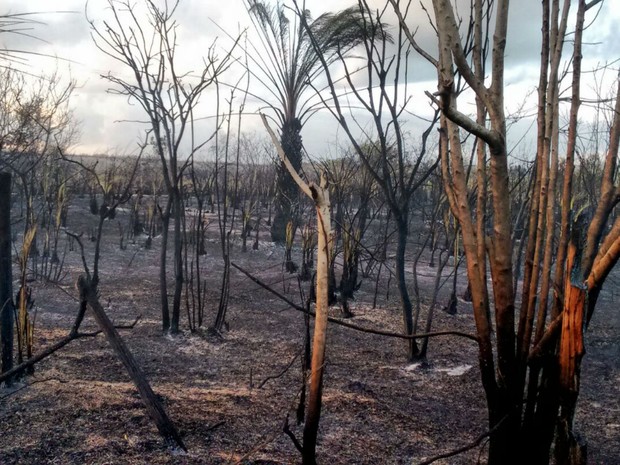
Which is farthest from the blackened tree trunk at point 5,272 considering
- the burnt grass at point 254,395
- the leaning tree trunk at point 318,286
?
the leaning tree trunk at point 318,286

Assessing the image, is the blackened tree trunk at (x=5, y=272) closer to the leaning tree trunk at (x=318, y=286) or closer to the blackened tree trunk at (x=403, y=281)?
the leaning tree trunk at (x=318, y=286)

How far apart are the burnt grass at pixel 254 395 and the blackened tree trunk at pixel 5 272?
10.1 inches

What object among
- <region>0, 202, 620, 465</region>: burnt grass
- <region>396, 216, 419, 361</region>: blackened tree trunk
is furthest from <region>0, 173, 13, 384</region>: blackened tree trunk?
<region>396, 216, 419, 361</region>: blackened tree trunk

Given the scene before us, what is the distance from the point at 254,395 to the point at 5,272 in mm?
1593

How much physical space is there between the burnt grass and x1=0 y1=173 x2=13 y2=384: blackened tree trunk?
256 millimetres

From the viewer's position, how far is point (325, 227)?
1.94 metres

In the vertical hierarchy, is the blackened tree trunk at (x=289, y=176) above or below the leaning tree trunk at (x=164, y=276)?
above

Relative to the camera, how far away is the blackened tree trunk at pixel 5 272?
10.5 ft

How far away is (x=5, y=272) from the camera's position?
3266 mm

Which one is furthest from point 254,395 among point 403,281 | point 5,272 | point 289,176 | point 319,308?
point 289,176

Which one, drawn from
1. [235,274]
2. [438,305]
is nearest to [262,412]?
[438,305]

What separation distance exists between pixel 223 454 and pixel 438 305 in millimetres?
4871

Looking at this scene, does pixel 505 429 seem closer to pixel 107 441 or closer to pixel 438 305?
pixel 107 441

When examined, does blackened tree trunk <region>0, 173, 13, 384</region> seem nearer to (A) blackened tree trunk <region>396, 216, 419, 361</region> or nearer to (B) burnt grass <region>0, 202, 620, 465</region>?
(B) burnt grass <region>0, 202, 620, 465</region>
